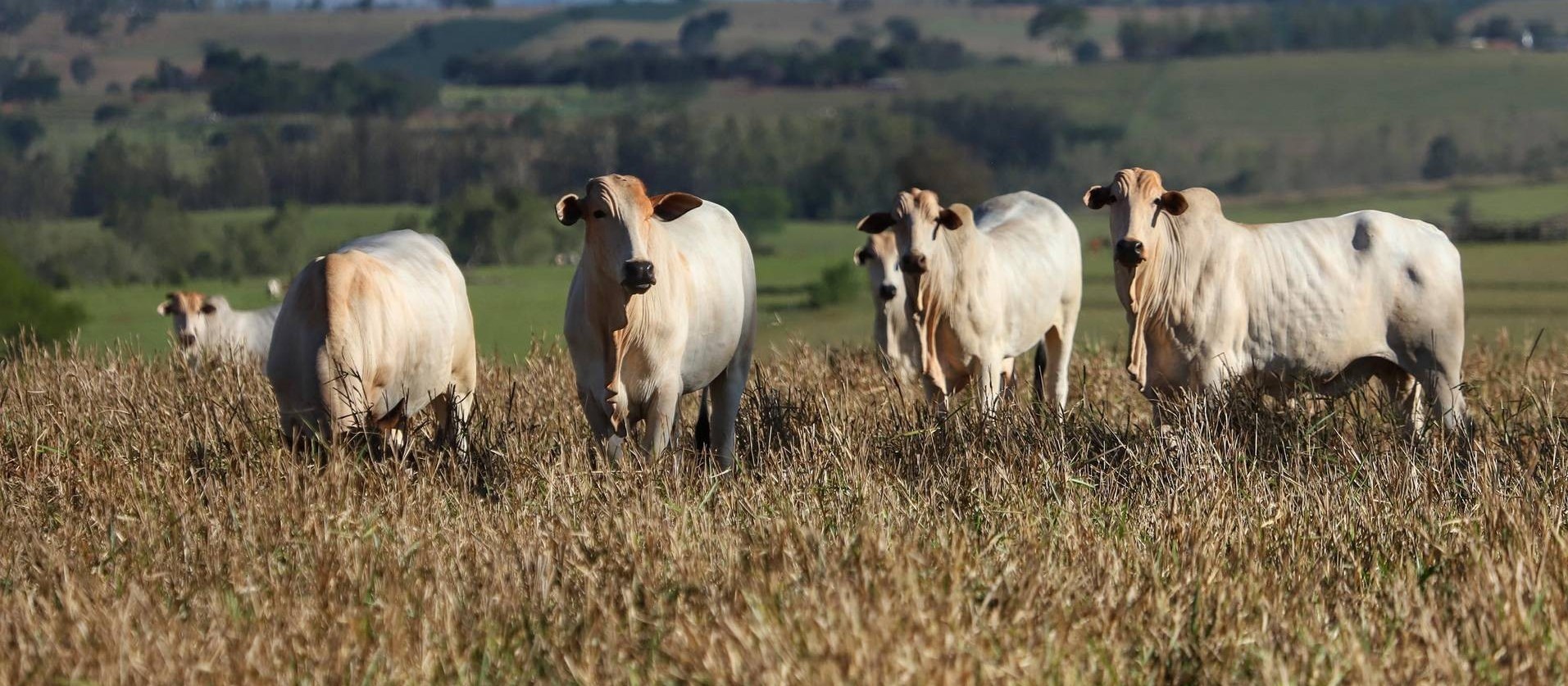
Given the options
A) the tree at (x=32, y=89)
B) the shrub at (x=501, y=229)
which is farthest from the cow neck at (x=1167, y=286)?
the tree at (x=32, y=89)

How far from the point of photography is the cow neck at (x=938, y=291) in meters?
10.4

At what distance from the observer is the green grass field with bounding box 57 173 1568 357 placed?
1814cm

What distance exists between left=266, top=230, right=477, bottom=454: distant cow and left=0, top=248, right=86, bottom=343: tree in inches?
746

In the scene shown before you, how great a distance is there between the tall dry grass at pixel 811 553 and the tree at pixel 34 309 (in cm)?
2006

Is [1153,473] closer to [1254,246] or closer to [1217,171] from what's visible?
[1254,246]

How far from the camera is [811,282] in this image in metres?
36.7

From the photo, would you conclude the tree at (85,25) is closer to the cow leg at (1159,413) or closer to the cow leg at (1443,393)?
the cow leg at (1443,393)

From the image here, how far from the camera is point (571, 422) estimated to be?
30.1ft

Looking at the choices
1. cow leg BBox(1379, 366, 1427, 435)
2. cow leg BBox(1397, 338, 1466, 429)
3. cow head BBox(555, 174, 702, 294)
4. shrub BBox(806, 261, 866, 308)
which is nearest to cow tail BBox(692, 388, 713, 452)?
cow head BBox(555, 174, 702, 294)

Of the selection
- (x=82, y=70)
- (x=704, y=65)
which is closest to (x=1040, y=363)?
(x=704, y=65)

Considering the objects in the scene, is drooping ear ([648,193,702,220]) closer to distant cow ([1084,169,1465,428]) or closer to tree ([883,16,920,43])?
distant cow ([1084,169,1465,428])

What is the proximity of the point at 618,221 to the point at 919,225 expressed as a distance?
3108 millimetres

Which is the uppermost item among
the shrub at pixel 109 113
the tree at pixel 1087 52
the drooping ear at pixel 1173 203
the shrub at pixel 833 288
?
the drooping ear at pixel 1173 203

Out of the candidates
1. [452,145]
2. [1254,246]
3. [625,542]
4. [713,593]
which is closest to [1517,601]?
[713,593]
